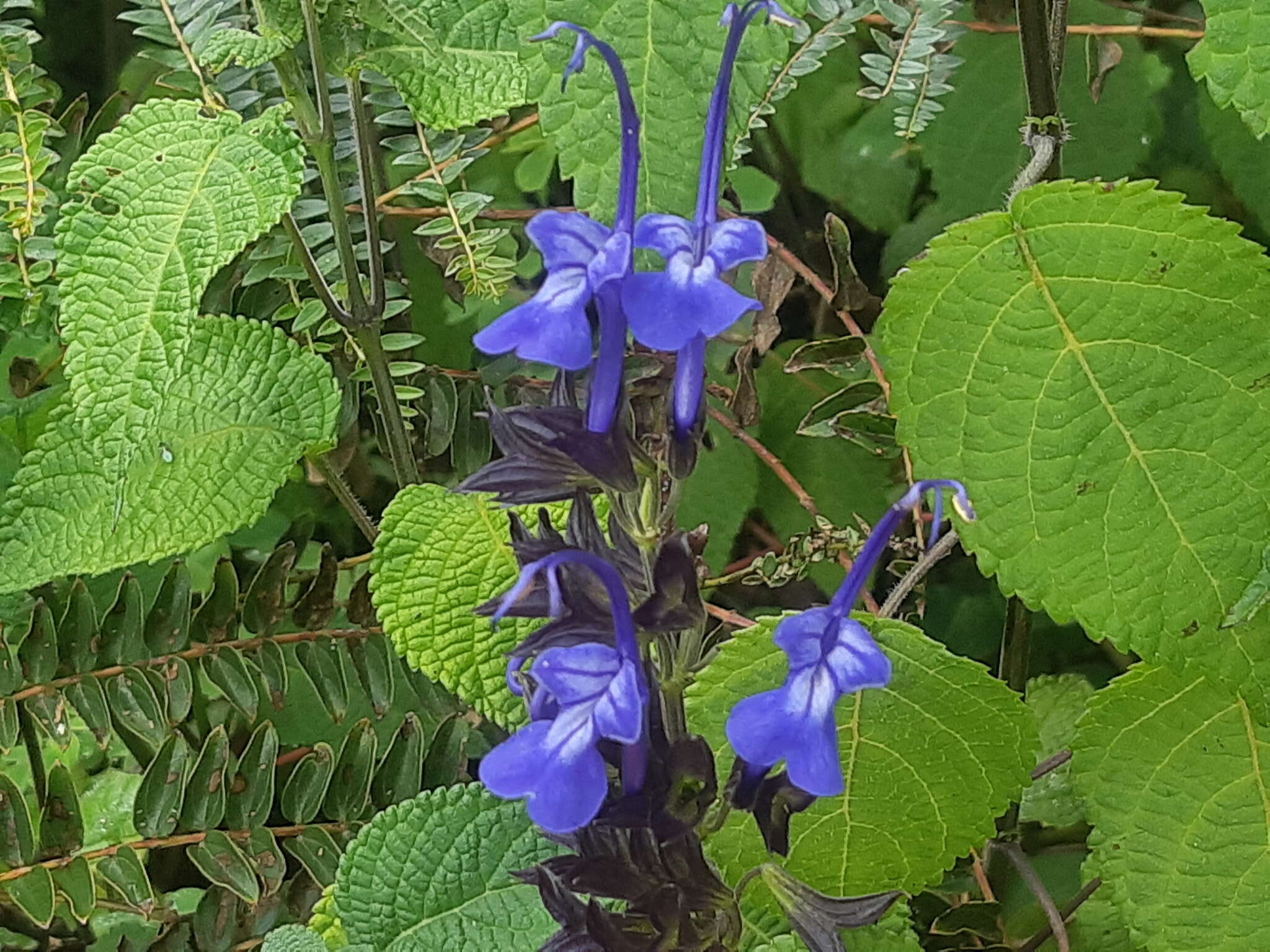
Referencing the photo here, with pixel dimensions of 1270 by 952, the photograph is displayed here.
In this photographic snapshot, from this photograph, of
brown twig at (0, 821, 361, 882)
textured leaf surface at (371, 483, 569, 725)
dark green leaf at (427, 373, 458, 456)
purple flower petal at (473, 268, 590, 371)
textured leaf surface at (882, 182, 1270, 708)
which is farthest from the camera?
dark green leaf at (427, 373, 458, 456)

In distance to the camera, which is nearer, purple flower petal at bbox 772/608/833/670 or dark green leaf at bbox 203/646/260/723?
purple flower petal at bbox 772/608/833/670

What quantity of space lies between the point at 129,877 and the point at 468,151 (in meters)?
0.42

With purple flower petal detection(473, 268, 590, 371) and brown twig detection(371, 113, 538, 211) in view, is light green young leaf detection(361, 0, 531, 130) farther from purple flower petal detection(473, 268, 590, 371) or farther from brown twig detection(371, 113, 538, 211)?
purple flower petal detection(473, 268, 590, 371)

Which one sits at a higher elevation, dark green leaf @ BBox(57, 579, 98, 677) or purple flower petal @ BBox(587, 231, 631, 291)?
purple flower petal @ BBox(587, 231, 631, 291)

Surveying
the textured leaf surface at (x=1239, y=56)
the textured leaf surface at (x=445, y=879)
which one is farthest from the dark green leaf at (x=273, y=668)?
the textured leaf surface at (x=1239, y=56)

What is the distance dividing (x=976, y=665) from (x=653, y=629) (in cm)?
22

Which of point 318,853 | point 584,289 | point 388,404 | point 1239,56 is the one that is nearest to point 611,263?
point 584,289

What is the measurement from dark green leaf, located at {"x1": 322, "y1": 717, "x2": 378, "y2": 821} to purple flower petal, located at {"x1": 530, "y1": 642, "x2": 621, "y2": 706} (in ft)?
1.28

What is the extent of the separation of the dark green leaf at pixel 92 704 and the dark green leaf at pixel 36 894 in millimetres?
72

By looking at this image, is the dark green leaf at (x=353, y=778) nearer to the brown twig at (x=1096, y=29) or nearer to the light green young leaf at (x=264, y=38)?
the light green young leaf at (x=264, y=38)

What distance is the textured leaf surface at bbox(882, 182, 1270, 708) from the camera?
0.46m

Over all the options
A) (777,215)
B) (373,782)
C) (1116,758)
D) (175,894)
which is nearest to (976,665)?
(1116,758)

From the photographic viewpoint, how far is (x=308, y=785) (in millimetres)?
692

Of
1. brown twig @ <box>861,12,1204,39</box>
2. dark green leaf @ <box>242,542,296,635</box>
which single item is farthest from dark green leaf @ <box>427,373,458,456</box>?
brown twig @ <box>861,12,1204,39</box>
